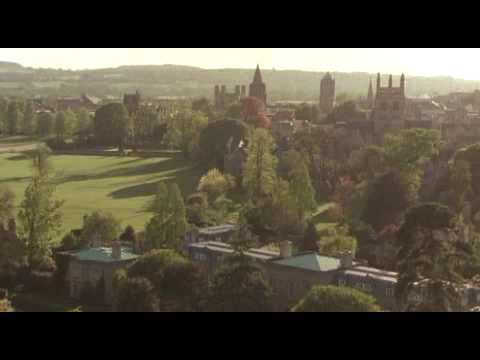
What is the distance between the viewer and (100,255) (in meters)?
22.6

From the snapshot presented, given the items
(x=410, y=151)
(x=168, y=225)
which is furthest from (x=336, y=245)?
(x=410, y=151)

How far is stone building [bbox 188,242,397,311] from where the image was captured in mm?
19531

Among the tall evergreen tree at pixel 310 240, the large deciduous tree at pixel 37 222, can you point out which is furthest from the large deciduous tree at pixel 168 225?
the tall evergreen tree at pixel 310 240

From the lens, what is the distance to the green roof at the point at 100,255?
22.3 metres

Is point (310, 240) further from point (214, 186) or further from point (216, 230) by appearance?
point (214, 186)

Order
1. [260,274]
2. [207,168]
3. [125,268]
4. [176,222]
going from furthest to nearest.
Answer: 1. [207,168]
2. [176,222]
3. [125,268]
4. [260,274]

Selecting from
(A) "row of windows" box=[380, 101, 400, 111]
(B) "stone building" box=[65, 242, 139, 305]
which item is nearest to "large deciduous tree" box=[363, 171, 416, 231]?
(B) "stone building" box=[65, 242, 139, 305]

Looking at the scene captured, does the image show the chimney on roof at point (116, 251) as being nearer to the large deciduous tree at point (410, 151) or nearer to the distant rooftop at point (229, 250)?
the distant rooftop at point (229, 250)
